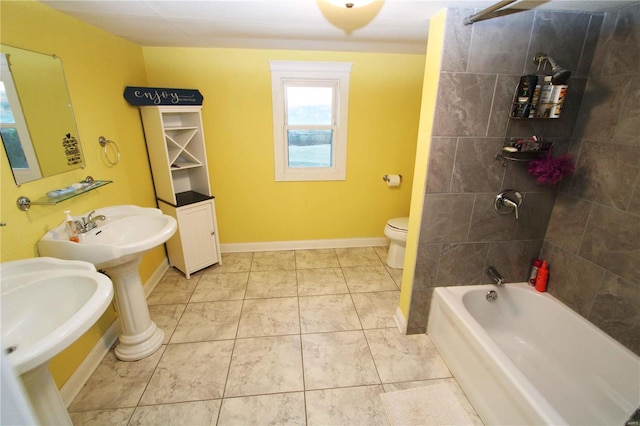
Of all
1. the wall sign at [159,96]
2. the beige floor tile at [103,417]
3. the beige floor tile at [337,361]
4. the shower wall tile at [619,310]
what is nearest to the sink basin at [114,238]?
the beige floor tile at [103,417]

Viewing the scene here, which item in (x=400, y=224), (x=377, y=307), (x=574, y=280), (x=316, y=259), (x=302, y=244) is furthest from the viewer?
(x=302, y=244)

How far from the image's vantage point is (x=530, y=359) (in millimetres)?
1807

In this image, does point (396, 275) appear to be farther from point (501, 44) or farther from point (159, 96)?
point (159, 96)

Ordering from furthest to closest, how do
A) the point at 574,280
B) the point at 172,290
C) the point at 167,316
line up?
1. the point at 172,290
2. the point at 167,316
3. the point at 574,280

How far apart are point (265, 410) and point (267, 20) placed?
225 cm

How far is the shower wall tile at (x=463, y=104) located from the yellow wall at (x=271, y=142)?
1.39 metres

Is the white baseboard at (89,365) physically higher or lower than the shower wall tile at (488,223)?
lower

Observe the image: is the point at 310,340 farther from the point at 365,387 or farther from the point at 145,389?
the point at 145,389

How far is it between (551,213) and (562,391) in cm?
103

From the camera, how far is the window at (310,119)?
2686mm

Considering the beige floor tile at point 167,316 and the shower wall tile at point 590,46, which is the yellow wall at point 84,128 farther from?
the shower wall tile at point 590,46

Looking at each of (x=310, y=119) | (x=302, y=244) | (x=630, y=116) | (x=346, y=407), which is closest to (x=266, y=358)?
(x=346, y=407)

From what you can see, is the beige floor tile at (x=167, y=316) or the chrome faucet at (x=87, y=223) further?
the beige floor tile at (x=167, y=316)

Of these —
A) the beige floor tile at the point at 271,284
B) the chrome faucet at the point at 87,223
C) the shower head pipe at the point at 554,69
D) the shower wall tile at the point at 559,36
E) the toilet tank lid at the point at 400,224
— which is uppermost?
the shower wall tile at the point at 559,36
